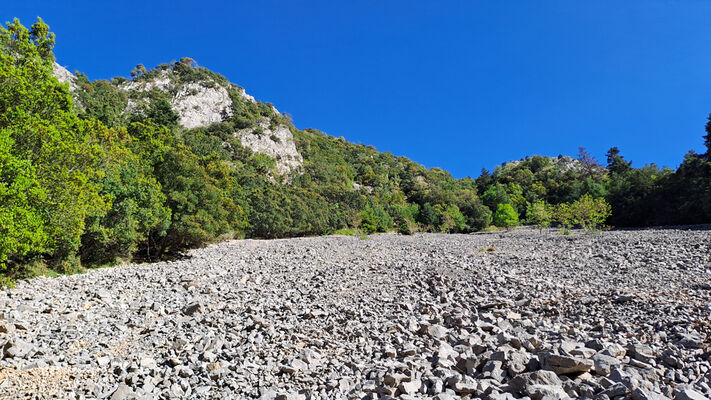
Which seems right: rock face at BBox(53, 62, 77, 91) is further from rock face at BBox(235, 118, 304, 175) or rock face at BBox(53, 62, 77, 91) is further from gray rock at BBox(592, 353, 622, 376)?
gray rock at BBox(592, 353, 622, 376)

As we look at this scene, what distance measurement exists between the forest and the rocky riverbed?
419 centimetres

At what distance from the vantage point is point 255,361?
6.27 meters

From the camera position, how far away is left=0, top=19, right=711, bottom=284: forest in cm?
1210

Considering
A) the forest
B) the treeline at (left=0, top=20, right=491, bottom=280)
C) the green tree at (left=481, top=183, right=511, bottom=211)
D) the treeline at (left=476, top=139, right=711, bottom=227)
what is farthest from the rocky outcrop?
the treeline at (left=476, top=139, right=711, bottom=227)

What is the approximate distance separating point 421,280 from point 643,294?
19.1 ft

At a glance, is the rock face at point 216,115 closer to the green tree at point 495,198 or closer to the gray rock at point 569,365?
the green tree at point 495,198

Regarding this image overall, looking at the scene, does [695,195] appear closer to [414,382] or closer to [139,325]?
[414,382]

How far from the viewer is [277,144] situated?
9006cm

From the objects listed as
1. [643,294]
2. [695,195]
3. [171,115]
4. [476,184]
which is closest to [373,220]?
[171,115]

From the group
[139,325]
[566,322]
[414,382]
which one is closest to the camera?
[414,382]

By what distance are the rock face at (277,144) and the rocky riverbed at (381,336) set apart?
2997 inches

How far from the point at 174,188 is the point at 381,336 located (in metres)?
21.9

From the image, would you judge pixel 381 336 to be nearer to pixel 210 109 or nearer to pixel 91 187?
pixel 91 187

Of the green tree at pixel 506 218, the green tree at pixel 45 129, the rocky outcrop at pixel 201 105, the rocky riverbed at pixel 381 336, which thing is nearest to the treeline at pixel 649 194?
the green tree at pixel 506 218
